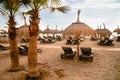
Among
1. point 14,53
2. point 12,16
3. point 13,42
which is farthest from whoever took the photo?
point 14,53

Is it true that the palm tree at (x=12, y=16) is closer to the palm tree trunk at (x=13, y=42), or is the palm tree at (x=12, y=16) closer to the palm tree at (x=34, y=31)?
the palm tree trunk at (x=13, y=42)

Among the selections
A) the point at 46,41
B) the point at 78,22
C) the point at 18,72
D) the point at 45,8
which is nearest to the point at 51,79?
the point at 18,72

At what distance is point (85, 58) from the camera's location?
14.1 m

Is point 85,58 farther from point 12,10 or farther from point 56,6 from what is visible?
point 12,10

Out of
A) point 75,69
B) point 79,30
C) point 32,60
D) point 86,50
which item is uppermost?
point 79,30

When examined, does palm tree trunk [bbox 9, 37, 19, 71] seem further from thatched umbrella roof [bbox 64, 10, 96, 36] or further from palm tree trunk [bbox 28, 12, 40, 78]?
thatched umbrella roof [bbox 64, 10, 96, 36]

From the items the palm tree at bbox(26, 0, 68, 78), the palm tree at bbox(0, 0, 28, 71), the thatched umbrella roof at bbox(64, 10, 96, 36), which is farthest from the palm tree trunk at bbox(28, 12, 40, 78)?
the thatched umbrella roof at bbox(64, 10, 96, 36)

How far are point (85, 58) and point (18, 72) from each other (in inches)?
200

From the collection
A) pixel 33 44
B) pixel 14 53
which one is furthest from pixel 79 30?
pixel 14 53

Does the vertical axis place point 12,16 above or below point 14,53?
above

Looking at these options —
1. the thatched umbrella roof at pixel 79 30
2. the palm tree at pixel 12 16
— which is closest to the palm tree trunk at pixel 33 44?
the palm tree at pixel 12 16

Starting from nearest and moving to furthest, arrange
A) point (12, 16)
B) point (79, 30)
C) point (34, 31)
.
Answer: point (34, 31), point (12, 16), point (79, 30)

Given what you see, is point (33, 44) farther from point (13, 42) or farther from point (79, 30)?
point (79, 30)

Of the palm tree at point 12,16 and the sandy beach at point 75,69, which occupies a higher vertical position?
the palm tree at point 12,16
